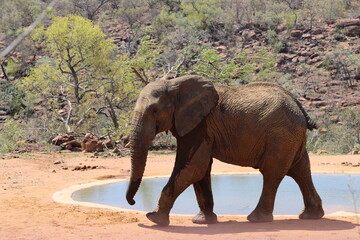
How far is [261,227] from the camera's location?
21.4ft

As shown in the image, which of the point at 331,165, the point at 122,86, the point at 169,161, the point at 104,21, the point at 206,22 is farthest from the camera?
the point at 104,21

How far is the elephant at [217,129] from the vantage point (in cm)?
668

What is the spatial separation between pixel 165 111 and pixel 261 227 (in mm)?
1959

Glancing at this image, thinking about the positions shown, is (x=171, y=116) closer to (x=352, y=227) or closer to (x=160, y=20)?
(x=352, y=227)

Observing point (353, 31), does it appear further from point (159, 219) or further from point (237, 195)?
point (159, 219)

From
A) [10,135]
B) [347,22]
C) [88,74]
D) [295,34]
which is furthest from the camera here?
[347,22]

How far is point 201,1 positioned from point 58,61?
2796 centimetres

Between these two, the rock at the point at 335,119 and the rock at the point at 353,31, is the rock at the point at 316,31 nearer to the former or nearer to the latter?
the rock at the point at 353,31

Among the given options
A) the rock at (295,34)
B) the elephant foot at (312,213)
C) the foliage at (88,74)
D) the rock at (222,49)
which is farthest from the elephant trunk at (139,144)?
the rock at (295,34)

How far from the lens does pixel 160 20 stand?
48781mm

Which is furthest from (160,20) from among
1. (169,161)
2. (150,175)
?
(150,175)

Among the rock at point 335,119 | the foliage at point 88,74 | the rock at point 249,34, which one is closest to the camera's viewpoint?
the foliage at point 88,74

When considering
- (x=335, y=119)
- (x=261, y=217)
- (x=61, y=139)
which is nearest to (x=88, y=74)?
(x=61, y=139)

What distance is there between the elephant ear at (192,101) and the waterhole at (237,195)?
220cm
